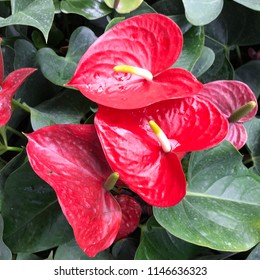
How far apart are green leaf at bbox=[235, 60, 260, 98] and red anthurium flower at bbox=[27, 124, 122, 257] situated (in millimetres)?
338

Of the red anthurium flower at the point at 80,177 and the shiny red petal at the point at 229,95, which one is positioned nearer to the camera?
the red anthurium flower at the point at 80,177

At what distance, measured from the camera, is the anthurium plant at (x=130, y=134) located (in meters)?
0.53

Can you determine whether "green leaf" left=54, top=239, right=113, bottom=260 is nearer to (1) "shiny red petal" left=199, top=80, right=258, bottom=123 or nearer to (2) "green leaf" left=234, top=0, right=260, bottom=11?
(1) "shiny red petal" left=199, top=80, right=258, bottom=123

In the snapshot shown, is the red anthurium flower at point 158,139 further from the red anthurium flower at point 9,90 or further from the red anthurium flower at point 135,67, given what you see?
the red anthurium flower at point 9,90

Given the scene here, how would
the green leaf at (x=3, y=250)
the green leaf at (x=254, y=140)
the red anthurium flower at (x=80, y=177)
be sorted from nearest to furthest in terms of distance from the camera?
1. the red anthurium flower at (x=80, y=177)
2. the green leaf at (x=3, y=250)
3. the green leaf at (x=254, y=140)

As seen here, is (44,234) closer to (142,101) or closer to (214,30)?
(142,101)

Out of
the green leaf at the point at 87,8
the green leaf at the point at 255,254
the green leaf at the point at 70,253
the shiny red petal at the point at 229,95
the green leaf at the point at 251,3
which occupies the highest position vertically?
the green leaf at the point at 251,3

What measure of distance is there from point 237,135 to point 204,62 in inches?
4.7

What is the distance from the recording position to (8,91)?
586mm

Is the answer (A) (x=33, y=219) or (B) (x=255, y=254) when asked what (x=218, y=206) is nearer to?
(B) (x=255, y=254)

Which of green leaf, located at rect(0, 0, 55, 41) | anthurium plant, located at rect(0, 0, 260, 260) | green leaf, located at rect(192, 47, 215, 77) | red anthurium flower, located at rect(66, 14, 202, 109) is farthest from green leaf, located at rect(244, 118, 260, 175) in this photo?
green leaf, located at rect(0, 0, 55, 41)

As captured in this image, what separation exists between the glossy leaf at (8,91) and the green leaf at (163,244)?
26cm

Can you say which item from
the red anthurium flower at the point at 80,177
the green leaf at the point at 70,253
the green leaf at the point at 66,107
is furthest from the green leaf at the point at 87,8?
the green leaf at the point at 70,253
